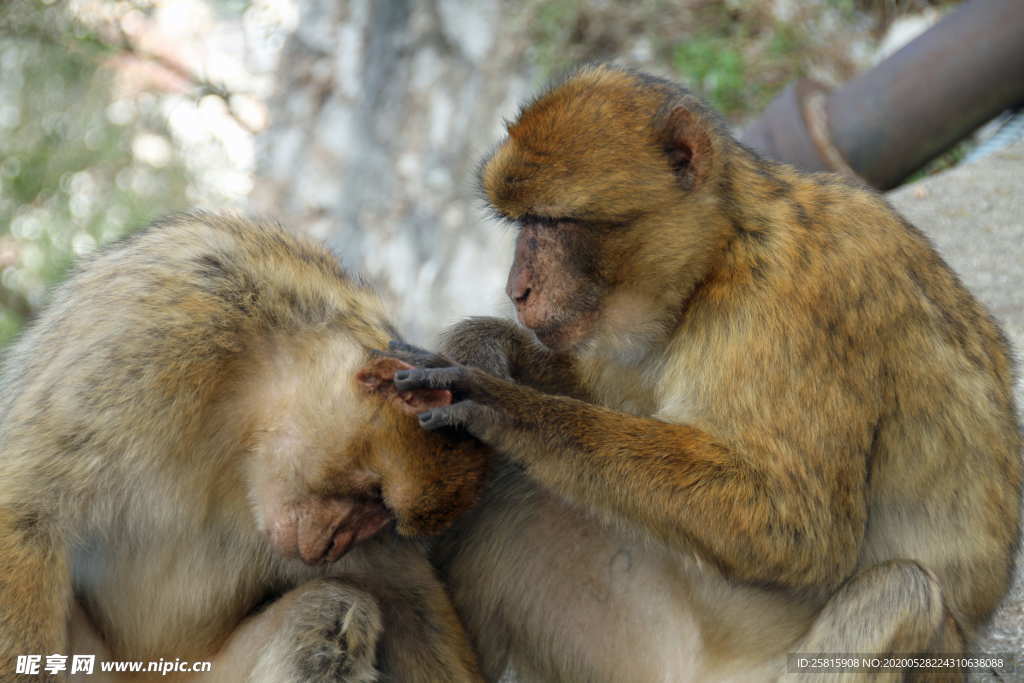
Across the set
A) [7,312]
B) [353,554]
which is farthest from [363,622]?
[7,312]

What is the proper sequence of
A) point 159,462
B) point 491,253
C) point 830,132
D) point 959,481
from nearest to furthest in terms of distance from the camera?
point 159,462
point 959,481
point 830,132
point 491,253

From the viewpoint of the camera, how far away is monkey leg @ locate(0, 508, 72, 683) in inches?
103

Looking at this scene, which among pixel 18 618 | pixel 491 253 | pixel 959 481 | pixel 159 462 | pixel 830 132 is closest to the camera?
pixel 18 618

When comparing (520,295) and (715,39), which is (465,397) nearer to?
(520,295)

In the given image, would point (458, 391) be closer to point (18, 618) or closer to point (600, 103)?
point (600, 103)

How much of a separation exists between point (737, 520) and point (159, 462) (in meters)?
1.32

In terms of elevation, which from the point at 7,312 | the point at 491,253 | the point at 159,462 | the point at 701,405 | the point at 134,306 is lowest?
the point at 7,312

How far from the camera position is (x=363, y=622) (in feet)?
9.60

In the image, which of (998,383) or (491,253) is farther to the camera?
(491,253)

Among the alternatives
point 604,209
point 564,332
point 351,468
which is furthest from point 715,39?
point 351,468

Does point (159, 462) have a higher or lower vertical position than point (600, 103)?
lower

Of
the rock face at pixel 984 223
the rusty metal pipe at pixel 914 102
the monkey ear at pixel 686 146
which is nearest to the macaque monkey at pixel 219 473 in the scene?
the monkey ear at pixel 686 146

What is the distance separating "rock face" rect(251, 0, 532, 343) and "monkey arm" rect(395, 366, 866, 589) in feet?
19.5

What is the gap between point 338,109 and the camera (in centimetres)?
937
